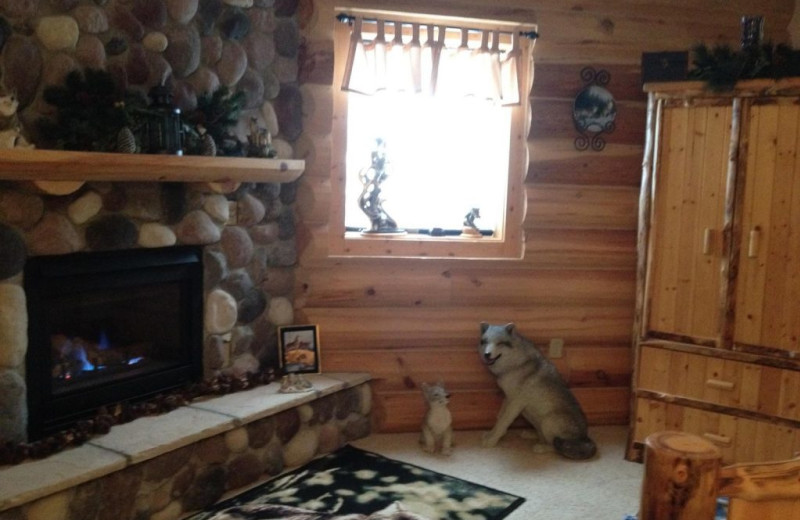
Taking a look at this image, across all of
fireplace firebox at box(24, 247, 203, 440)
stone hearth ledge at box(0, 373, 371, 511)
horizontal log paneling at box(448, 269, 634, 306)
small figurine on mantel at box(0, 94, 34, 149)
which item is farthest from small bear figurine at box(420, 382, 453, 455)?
small figurine on mantel at box(0, 94, 34, 149)

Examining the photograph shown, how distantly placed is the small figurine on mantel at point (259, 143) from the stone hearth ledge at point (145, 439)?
3.46ft

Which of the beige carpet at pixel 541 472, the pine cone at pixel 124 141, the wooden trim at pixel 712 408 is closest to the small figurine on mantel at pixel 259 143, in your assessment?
the pine cone at pixel 124 141

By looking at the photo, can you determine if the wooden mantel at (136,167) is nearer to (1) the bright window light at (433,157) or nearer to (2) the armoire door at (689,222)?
(1) the bright window light at (433,157)

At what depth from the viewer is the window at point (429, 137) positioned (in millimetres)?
3582

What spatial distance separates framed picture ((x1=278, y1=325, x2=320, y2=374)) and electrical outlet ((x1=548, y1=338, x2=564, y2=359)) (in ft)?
4.07

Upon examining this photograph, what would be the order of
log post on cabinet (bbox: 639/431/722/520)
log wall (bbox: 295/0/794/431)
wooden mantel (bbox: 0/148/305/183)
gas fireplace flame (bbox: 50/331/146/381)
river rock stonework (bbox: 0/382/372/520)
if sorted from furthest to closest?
log wall (bbox: 295/0/794/431)
gas fireplace flame (bbox: 50/331/146/381)
river rock stonework (bbox: 0/382/372/520)
wooden mantel (bbox: 0/148/305/183)
log post on cabinet (bbox: 639/431/722/520)

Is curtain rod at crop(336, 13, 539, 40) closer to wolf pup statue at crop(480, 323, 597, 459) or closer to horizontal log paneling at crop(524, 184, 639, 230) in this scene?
horizontal log paneling at crop(524, 184, 639, 230)

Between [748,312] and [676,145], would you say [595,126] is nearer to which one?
[676,145]

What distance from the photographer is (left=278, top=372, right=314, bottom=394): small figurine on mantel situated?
10.8ft

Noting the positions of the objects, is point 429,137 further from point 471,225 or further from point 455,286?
point 455,286

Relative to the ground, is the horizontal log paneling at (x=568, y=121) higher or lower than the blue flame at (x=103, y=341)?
higher

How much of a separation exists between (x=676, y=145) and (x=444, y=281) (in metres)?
1.28

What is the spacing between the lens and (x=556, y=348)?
3.88 m

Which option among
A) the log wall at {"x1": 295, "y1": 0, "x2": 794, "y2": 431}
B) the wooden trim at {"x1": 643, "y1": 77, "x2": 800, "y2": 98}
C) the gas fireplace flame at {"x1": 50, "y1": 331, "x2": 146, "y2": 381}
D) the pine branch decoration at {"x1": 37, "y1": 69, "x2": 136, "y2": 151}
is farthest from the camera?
the log wall at {"x1": 295, "y1": 0, "x2": 794, "y2": 431}
